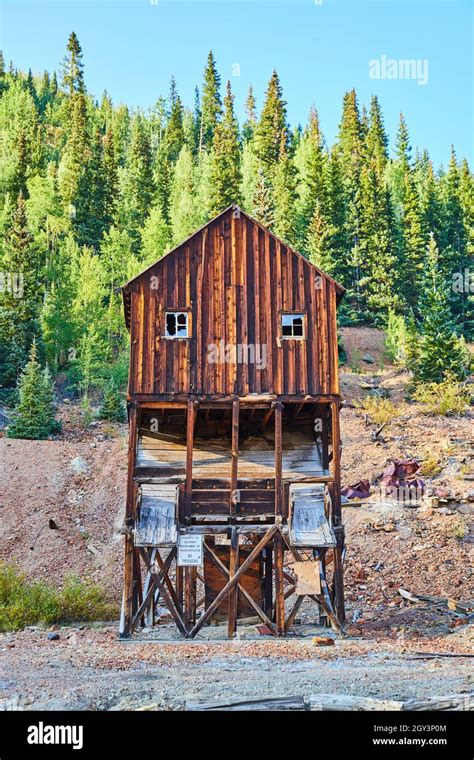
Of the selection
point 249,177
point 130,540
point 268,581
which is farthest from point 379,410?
point 249,177

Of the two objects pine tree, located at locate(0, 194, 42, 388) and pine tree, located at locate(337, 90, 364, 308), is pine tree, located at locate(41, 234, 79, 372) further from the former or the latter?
pine tree, located at locate(337, 90, 364, 308)

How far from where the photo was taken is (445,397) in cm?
4316

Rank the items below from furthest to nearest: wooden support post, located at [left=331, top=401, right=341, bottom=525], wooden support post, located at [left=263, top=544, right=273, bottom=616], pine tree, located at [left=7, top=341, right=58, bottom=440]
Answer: pine tree, located at [left=7, top=341, right=58, bottom=440] < wooden support post, located at [left=263, top=544, right=273, bottom=616] < wooden support post, located at [left=331, top=401, right=341, bottom=525]

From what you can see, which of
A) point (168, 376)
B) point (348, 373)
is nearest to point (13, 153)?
point (348, 373)

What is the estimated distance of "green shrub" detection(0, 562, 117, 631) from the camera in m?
22.0

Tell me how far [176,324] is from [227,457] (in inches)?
192

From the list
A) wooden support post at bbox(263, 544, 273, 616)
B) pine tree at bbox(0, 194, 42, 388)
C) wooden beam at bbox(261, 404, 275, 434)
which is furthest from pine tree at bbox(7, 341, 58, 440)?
wooden beam at bbox(261, 404, 275, 434)

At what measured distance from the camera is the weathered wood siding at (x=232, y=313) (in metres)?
21.0

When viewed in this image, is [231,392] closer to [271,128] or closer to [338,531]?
[338,531]

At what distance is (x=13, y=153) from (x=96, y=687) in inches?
2745

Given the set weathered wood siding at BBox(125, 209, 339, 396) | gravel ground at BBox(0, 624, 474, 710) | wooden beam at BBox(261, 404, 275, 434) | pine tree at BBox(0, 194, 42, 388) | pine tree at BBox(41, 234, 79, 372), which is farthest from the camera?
pine tree at BBox(41, 234, 79, 372)

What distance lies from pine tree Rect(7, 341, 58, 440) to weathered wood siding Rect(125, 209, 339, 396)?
20.5 meters

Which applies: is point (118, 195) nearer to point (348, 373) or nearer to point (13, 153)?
point (13, 153)

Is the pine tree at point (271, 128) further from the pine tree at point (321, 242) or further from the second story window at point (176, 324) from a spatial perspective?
the second story window at point (176, 324)
